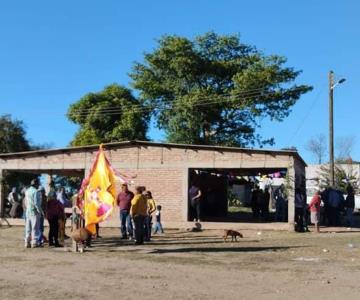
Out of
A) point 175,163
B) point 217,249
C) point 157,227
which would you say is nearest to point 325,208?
point 175,163

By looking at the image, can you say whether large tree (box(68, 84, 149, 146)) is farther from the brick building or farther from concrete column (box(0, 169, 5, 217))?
the brick building

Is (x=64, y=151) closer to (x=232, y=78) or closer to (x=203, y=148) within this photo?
(x=203, y=148)

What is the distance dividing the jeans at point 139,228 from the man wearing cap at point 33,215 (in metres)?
2.63

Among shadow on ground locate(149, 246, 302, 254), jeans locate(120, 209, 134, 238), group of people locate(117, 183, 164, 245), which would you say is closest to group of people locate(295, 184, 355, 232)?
shadow on ground locate(149, 246, 302, 254)

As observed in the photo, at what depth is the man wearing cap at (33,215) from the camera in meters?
16.7

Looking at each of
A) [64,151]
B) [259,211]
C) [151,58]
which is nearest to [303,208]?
[259,211]

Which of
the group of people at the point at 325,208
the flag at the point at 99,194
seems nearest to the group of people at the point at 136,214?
the flag at the point at 99,194

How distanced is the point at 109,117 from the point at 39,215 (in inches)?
1293

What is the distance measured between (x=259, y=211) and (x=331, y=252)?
15805 mm

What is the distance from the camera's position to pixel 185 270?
493 inches

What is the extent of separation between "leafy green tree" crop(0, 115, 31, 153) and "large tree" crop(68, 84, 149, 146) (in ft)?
13.7

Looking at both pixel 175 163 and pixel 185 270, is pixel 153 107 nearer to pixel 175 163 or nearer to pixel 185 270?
pixel 175 163

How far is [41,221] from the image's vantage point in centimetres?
1698

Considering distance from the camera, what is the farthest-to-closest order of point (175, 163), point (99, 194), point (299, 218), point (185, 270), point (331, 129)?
point (331, 129), point (175, 163), point (299, 218), point (99, 194), point (185, 270)
